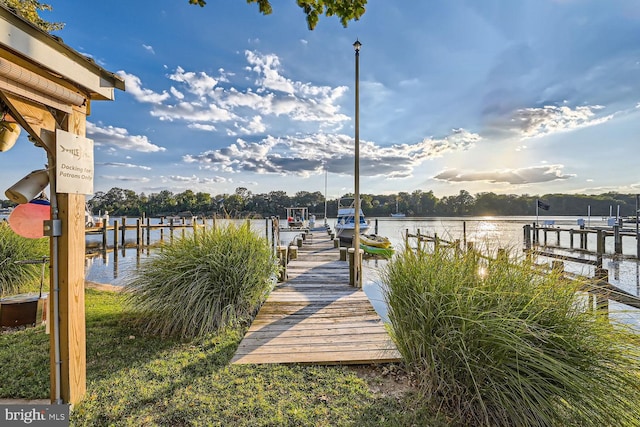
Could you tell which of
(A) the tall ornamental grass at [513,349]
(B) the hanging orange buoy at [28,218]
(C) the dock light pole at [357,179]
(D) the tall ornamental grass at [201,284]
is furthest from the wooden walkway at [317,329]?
(B) the hanging orange buoy at [28,218]

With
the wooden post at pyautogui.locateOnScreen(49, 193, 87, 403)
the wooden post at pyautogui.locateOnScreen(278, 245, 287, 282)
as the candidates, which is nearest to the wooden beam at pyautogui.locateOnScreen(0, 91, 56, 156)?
the wooden post at pyautogui.locateOnScreen(49, 193, 87, 403)

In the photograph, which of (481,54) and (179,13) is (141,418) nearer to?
(179,13)

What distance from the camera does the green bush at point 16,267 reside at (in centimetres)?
547

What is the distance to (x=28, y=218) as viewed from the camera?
10.0ft

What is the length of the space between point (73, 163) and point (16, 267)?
17.9 feet

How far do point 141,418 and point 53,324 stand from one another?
0.97 meters

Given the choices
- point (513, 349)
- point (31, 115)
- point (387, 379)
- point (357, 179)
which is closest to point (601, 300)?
point (513, 349)

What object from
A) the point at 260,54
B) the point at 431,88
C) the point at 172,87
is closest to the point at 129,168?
the point at 172,87

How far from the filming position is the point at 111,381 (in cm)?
Result: 262

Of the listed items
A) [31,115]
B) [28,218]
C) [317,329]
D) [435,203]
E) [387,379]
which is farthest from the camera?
[435,203]

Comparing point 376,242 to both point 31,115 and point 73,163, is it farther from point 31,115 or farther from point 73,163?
point 31,115

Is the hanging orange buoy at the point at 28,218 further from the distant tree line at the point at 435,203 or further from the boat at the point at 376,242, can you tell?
the distant tree line at the point at 435,203

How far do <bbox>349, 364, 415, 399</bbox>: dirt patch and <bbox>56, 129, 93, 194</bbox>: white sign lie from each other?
3.00m

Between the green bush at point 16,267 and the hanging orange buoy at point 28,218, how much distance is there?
130 inches
